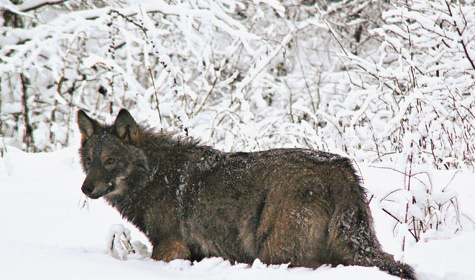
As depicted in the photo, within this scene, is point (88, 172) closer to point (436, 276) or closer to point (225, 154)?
point (225, 154)

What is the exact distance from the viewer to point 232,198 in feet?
12.2

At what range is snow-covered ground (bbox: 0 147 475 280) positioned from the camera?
8.92ft

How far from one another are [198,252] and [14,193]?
265cm

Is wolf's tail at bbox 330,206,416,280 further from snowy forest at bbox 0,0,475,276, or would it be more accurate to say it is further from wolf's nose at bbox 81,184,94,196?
wolf's nose at bbox 81,184,94,196

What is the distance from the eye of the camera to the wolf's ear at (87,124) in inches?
170

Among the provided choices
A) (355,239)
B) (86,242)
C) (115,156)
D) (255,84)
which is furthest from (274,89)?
(355,239)

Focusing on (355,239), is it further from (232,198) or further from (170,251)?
(170,251)

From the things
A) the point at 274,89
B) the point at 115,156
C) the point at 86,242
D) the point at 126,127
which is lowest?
the point at 274,89

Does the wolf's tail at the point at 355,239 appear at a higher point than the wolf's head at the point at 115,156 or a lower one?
higher

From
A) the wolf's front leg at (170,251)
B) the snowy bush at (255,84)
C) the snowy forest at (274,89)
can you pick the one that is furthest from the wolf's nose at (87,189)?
the snowy bush at (255,84)

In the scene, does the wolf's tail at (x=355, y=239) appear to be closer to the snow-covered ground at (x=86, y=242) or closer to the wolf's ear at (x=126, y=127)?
the snow-covered ground at (x=86, y=242)

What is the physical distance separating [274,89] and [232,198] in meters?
8.17

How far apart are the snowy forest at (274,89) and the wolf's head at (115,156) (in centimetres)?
48

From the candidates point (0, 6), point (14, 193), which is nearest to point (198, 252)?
point (14, 193)
